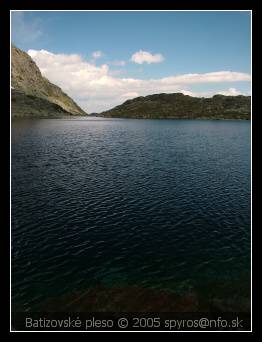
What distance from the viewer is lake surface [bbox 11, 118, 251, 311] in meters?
32.0

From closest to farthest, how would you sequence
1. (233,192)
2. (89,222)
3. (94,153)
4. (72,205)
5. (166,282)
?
(166,282), (89,222), (72,205), (233,192), (94,153)

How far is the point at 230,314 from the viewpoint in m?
30.0

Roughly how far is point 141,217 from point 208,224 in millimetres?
10037

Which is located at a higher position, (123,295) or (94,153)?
(94,153)

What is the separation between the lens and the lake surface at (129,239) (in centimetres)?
3200

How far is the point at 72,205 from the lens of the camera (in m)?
54.6

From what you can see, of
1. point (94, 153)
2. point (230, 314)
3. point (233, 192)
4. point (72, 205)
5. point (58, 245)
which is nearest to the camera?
point (230, 314)

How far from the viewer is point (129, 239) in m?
42.8

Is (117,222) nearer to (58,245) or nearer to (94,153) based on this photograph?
(58,245)

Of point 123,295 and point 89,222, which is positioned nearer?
point 123,295

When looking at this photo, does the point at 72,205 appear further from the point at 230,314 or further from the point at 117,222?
the point at 230,314

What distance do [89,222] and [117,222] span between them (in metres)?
4.07

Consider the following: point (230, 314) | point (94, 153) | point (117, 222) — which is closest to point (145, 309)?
point (230, 314)
